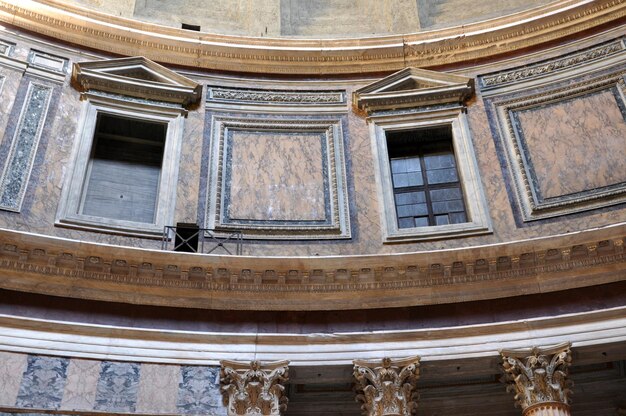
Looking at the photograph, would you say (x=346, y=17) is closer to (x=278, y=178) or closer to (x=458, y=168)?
(x=458, y=168)

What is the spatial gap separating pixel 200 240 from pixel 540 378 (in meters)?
4.56

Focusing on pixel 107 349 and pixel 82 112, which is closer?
pixel 107 349

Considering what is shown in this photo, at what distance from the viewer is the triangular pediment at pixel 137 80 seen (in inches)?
456

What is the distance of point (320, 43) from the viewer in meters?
12.9

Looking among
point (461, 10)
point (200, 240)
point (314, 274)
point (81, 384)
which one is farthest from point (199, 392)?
point (461, 10)

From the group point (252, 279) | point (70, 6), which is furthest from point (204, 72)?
point (252, 279)

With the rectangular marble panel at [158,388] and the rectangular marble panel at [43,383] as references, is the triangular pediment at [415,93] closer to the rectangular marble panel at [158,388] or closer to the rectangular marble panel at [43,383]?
the rectangular marble panel at [158,388]

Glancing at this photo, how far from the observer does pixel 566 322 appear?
8836 mm

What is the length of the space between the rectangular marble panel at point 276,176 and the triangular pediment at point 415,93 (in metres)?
0.96

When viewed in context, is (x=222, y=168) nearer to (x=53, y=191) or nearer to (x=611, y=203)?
(x=53, y=191)

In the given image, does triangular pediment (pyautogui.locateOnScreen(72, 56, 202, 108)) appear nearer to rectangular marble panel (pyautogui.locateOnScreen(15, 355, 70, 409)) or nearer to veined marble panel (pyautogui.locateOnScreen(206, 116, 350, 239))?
veined marble panel (pyautogui.locateOnScreen(206, 116, 350, 239))

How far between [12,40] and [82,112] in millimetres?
1685

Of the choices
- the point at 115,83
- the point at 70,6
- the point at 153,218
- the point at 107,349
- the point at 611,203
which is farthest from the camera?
the point at 70,6

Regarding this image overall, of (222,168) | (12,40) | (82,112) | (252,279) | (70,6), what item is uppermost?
(70,6)
